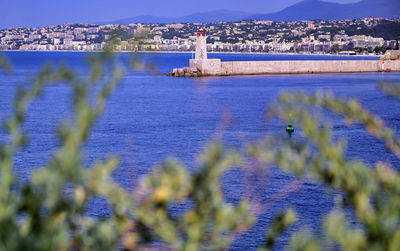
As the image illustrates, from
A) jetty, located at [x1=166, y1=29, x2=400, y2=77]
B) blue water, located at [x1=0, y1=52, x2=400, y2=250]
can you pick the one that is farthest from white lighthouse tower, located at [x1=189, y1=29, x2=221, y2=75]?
blue water, located at [x1=0, y1=52, x2=400, y2=250]

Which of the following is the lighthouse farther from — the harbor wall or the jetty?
the harbor wall

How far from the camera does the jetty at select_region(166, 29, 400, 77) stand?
65.0m

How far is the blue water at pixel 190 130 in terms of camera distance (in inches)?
496

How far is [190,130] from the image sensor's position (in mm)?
27641

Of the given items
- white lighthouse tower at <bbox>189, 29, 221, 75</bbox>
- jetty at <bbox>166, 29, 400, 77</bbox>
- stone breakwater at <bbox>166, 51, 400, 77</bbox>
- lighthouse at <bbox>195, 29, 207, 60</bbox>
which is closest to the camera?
lighthouse at <bbox>195, 29, 207, 60</bbox>

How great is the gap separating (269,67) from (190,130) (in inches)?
1740

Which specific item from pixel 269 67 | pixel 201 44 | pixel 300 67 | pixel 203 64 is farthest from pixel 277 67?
pixel 201 44

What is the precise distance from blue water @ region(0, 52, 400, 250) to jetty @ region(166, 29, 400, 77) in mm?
8040

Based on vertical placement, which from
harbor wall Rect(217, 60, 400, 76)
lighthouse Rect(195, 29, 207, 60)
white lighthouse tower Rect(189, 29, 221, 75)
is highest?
lighthouse Rect(195, 29, 207, 60)

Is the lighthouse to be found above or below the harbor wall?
above

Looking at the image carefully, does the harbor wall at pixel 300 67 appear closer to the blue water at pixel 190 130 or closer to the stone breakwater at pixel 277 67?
the stone breakwater at pixel 277 67

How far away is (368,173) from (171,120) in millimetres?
29610

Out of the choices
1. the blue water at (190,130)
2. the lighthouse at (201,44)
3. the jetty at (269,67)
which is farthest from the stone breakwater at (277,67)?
the blue water at (190,130)

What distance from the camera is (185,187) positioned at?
207cm
